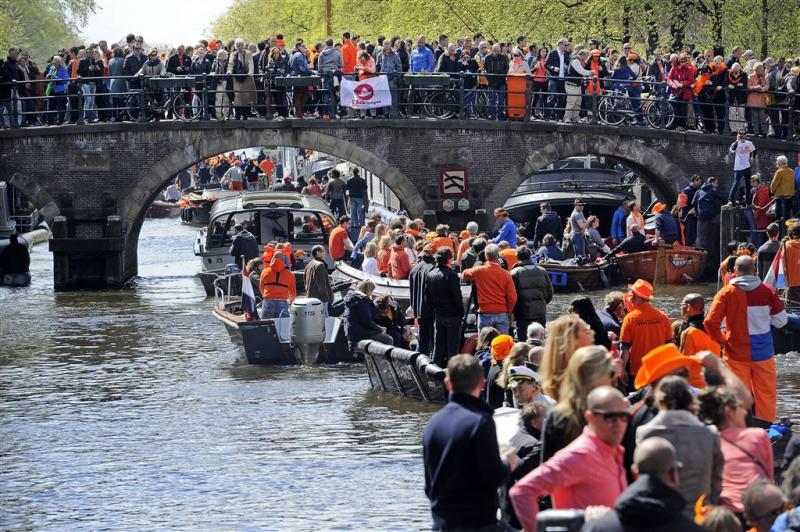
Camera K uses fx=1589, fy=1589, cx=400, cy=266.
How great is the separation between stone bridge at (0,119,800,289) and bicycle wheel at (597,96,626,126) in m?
0.33

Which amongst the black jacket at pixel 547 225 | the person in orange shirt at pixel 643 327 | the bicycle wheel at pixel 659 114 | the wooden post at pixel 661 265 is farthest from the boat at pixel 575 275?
the person in orange shirt at pixel 643 327

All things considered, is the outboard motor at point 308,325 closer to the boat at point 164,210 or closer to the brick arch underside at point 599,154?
the brick arch underside at point 599,154

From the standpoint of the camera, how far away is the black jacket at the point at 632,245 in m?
28.1

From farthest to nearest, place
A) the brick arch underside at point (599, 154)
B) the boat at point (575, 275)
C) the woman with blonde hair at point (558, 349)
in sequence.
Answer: the brick arch underside at point (599, 154)
the boat at point (575, 275)
the woman with blonde hair at point (558, 349)

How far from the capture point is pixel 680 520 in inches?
255

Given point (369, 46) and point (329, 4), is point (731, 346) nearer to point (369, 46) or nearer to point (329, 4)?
point (369, 46)

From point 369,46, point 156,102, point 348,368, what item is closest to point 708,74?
point 369,46

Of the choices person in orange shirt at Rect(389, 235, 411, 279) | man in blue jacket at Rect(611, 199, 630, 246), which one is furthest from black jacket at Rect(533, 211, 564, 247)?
person in orange shirt at Rect(389, 235, 411, 279)

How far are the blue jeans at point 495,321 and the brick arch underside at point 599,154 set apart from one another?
1449 centimetres

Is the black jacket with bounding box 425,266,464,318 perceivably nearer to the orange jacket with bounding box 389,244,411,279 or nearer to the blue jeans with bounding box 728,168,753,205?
the orange jacket with bounding box 389,244,411,279

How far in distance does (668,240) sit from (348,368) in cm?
1030

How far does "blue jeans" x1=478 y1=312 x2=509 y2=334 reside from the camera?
1609cm

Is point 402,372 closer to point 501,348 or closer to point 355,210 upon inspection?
point 501,348

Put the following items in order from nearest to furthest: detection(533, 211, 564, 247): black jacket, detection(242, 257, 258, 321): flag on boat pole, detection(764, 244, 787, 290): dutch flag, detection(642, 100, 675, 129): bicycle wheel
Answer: detection(764, 244, 787, 290): dutch flag → detection(242, 257, 258, 321): flag on boat pole → detection(533, 211, 564, 247): black jacket → detection(642, 100, 675, 129): bicycle wheel
